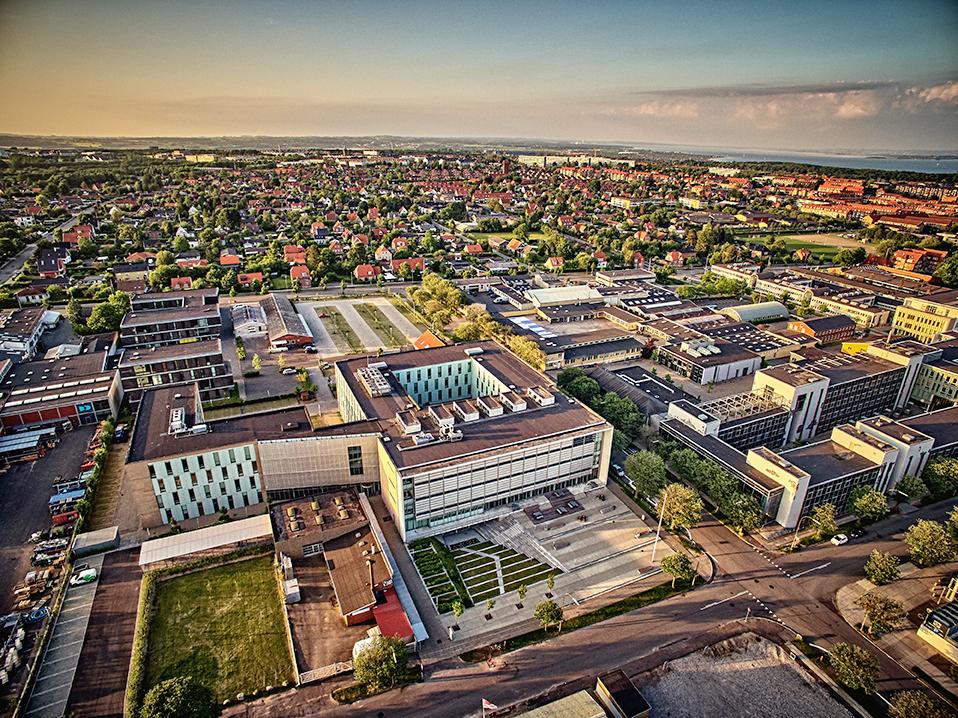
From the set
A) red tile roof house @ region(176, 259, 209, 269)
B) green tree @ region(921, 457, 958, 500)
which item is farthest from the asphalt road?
red tile roof house @ region(176, 259, 209, 269)

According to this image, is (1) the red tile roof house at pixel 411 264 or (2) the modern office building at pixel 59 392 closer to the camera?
(2) the modern office building at pixel 59 392

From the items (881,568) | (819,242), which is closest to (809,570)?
(881,568)

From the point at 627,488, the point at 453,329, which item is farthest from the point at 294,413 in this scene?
the point at 453,329

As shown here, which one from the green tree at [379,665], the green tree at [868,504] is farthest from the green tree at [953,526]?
the green tree at [379,665]

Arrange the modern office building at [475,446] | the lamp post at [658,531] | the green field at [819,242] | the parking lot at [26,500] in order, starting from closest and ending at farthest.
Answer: the parking lot at [26,500]
the lamp post at [658,531]
the modern office building at [475,446]
the green field at [819,242]

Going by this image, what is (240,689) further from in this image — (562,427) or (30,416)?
(30,416)

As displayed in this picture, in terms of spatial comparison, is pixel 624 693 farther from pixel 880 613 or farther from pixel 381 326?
pixel 381 326

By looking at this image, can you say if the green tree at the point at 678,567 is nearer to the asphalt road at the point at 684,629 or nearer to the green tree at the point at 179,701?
the asphalt road at the point at 684,629
